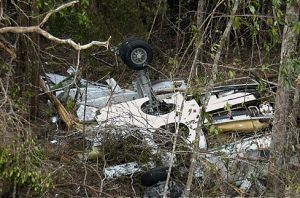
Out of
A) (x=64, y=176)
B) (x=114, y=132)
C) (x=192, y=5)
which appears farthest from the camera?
(x=192, y=5)

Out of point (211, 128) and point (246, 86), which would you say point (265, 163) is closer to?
point (211, 128)

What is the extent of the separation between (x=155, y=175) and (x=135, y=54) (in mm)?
2709

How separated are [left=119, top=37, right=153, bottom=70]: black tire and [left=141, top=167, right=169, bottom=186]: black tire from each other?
238cm

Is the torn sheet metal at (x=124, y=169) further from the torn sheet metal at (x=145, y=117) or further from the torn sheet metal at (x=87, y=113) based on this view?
the torn sheet metal at (x=87, y=113)

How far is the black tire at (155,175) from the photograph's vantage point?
7.52 m

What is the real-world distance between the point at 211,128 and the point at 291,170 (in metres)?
1.92

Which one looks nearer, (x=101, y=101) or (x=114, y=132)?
(x=114, y=132)

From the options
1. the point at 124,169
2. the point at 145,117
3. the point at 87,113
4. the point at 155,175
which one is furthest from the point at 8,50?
the point at 87,113

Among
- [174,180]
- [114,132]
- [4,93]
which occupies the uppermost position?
[4,93]

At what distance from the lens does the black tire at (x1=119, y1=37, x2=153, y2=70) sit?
9.49 m

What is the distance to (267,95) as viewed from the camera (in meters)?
9.00

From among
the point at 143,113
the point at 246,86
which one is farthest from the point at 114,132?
the point at 246,86

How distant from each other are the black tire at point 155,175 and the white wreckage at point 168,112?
3 cm

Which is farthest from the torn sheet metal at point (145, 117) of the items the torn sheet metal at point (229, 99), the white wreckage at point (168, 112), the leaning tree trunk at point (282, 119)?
the leaning tree trunk at point (282, 119)
